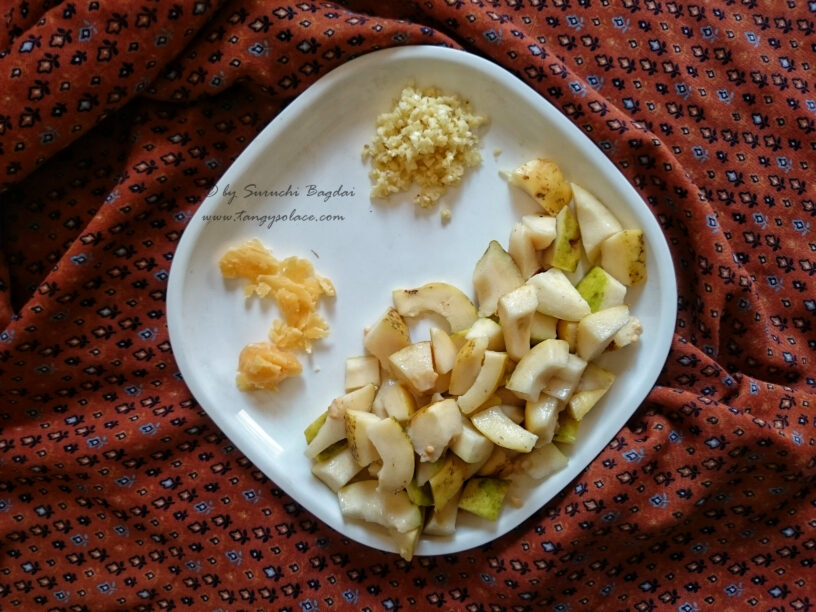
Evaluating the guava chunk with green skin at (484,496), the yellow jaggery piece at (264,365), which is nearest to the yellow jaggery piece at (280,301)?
the yellow jaggery piece at (264,365)

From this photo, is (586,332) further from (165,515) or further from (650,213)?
(165,515)

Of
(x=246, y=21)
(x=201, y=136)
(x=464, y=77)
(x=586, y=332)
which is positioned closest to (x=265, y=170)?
(x=201, y=136)

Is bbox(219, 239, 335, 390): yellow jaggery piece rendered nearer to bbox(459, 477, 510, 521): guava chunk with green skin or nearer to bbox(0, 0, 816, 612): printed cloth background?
bbox(0, 0, 816, 612): printed cloth background


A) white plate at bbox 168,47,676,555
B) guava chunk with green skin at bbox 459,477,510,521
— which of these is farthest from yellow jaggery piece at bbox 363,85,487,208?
guava chunk with green skin at bbox 459,477,510,521

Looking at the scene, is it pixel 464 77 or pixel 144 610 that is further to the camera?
pixel 144 610

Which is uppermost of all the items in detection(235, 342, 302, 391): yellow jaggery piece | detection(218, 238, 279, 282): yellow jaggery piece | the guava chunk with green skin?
detection(218, 238, 279, 282): yellow jaggery piece

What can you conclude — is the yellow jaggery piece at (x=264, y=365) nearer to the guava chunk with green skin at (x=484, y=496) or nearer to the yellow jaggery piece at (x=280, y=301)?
the yellow jaggery piece at (x=280, y=301)

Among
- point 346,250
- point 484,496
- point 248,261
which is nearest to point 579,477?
point 484,496
